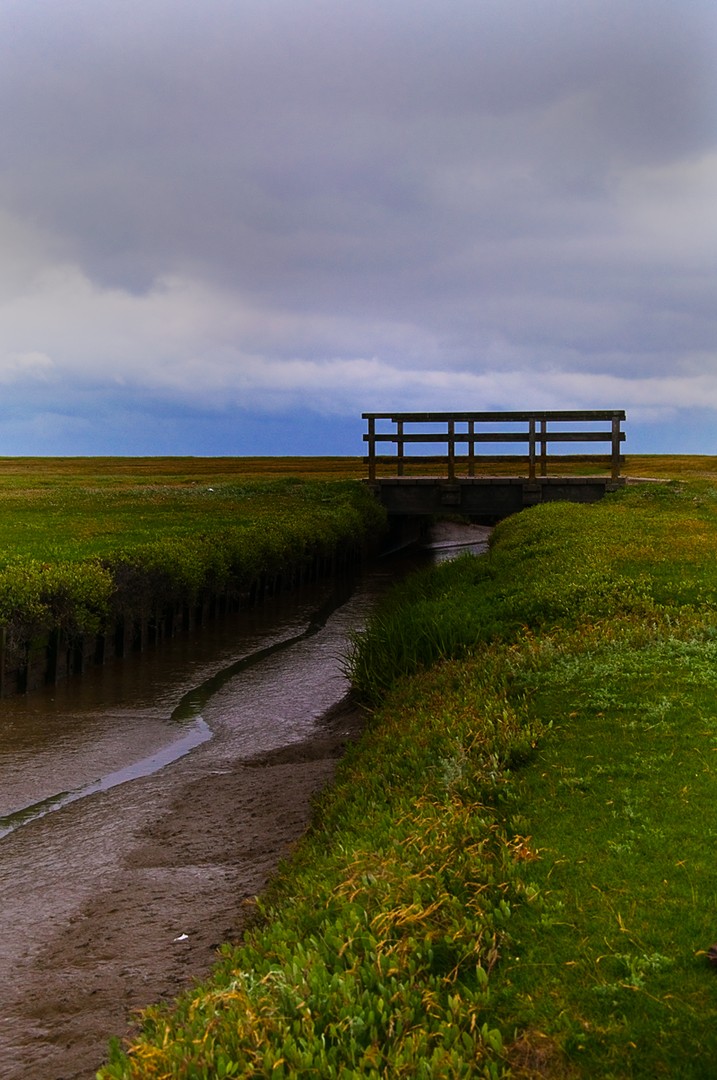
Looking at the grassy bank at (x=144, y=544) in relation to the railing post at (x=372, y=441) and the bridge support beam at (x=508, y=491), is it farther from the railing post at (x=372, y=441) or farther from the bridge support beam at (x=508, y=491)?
the bridge support beam at (x=508, y=491)

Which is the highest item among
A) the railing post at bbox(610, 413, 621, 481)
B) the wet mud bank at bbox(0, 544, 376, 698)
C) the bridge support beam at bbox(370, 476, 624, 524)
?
the railing post at bbox(610, 413, 621, 481)

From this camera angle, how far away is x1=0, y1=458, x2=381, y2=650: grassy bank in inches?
545

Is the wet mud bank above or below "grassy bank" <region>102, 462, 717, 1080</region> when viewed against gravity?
below

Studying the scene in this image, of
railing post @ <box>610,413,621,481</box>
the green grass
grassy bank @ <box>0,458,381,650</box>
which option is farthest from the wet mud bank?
railing post @ <box>610,413,621,481</box>

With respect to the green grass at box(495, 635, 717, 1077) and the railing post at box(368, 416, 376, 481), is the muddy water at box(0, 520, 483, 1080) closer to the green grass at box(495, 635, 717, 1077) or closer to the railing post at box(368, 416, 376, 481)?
the green grass at box(495, 635, 717, 1077)

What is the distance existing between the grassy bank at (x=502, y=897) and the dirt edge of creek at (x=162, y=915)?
546 millimetres

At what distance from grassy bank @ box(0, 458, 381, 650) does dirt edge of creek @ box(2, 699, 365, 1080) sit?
523cm

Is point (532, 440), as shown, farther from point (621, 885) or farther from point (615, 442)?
point (621, 885)

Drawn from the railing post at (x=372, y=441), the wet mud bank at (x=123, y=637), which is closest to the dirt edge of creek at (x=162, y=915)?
the wet mud bank at (x=123, y=637)

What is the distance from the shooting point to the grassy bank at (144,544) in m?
13.8

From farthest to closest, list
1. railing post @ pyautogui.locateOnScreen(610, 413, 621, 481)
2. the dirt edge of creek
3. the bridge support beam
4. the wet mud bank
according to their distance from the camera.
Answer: the bridge support beam < railing post @ pyautogui.locateOnScreen(610, 413, 621, 481) < the wet mud bank < the dirt edge of creek

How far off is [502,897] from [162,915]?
2.70m

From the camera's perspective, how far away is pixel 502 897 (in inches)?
181

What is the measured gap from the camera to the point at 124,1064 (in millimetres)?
3648
